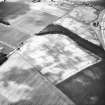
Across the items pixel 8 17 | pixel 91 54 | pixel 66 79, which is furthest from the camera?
pixel 8 17

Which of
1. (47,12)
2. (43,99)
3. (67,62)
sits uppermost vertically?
(47,12)

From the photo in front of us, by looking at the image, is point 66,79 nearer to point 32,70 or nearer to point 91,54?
point 32,70

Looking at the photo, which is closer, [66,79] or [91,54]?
[66,79]

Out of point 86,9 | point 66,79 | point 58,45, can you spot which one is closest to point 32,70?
point 66,79

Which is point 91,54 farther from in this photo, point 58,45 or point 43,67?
point 43,67

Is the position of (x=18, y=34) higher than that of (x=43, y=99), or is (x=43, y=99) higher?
(x=18, y=34)

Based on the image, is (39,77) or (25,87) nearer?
(25,87)

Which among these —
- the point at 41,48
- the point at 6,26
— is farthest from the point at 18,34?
the point at 41,48

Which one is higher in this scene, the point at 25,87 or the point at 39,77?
the point at 39,77

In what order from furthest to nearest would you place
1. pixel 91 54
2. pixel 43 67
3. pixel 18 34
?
pixel 18 34, pixel 91 54, pixel 43 67
